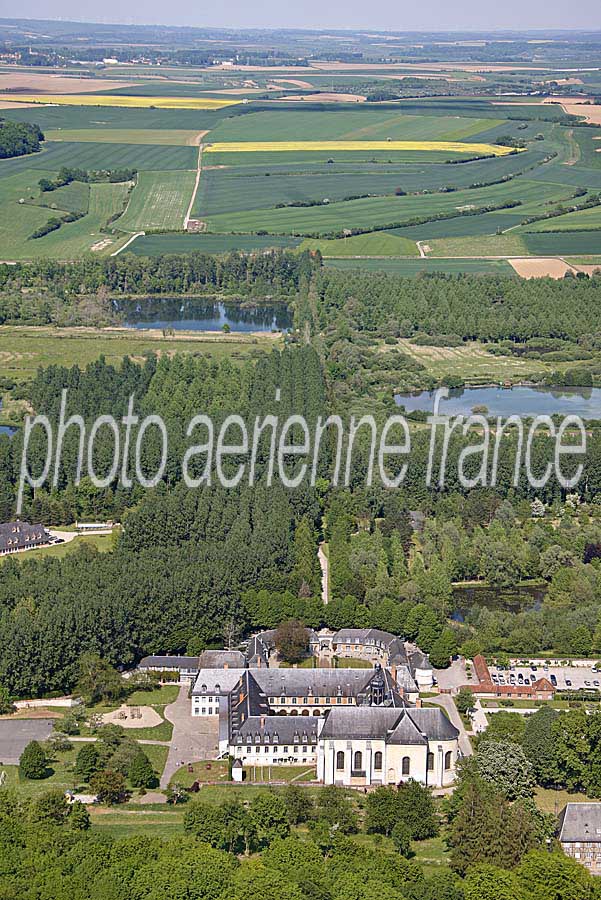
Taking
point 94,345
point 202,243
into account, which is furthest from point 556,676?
point 202,243

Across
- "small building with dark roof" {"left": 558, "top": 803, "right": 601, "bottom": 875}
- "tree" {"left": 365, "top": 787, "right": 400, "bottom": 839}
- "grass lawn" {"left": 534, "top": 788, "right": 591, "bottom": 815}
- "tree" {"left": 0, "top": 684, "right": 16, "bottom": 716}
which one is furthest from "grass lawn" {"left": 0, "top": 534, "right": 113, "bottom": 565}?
"small building with dark roof" {"left": 558, "top": 803, "right": 601, "bottom": 875}

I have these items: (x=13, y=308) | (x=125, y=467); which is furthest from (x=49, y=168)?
(x=125, y=467)

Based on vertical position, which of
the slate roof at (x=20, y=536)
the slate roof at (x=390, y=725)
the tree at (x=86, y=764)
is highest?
the slate roof at (x=390, y=725)

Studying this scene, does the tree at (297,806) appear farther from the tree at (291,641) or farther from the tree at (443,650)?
the tree at (443,650)

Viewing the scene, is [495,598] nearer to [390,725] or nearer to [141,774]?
[390,725]

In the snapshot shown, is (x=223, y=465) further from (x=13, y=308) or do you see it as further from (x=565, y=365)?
(x=13, y=308)

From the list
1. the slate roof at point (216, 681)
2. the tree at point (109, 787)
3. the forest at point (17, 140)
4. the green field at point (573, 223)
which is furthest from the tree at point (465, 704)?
the forest at point (17, 140)
